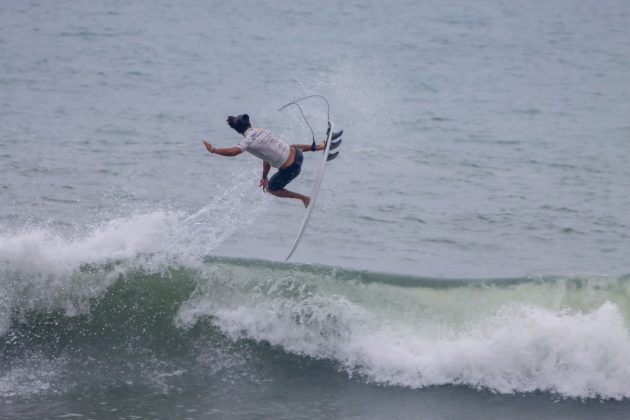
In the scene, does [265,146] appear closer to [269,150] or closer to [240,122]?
[269,150]

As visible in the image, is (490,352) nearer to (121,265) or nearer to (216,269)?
(216,269)

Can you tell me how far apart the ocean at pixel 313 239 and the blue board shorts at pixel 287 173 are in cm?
117

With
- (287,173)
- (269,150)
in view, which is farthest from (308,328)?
(269,150)

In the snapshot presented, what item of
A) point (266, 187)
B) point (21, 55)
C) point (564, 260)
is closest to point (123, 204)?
point (266, 187)

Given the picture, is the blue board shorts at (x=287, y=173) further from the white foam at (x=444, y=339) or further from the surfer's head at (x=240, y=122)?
the white foam at (x=444, y=339)

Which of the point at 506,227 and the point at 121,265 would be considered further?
the point at 506,227

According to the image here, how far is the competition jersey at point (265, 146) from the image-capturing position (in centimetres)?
1102

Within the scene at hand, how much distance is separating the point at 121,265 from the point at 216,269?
4.05ft

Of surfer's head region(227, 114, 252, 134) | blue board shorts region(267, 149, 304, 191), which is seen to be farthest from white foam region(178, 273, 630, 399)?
surfer's head region(227, 114, 252, 134)

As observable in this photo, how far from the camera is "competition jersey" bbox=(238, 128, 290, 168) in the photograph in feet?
36.2

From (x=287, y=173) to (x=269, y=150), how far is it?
0.49 metres

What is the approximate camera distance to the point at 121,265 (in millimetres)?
12414

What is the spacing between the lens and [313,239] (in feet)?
50.6

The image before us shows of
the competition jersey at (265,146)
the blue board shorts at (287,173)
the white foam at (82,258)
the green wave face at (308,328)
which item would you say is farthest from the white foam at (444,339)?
the competition jersey at (265,146)
